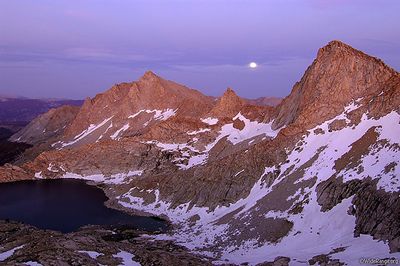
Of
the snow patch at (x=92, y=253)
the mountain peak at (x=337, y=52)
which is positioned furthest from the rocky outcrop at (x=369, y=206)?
the mountain peak at (x=337, y=52)

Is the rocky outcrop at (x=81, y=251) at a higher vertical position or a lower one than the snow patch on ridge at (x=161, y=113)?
lower

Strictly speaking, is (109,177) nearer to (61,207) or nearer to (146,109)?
(61,207)

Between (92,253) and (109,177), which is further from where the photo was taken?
(109,177)

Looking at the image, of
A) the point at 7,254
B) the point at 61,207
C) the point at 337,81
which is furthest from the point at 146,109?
the point at 7,254

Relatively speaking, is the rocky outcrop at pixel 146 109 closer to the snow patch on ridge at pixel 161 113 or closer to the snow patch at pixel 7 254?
the snow patch on ridge at pixel 161 113

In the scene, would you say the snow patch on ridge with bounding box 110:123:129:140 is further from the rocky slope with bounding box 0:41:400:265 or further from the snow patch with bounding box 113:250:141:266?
the snow patch with bounding box 113:250:141:266

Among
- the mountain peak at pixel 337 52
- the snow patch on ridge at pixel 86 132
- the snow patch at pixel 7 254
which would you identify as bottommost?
the snow patch at pixel 7 254

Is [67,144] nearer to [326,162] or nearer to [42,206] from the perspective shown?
[42,206]
